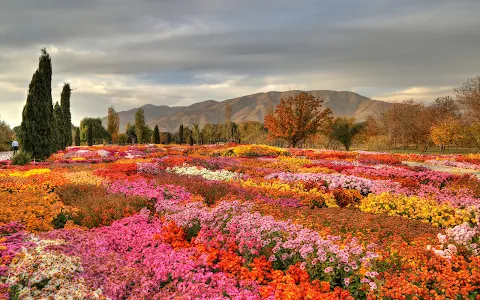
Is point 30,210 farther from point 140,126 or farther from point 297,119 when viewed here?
point 140,126

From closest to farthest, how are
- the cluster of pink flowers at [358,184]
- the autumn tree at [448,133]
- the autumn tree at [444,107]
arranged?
1. the cluster of pink flowers at [358,184]
2. the autumn tree at [448,133]
3. the autumn tree at [444,107]

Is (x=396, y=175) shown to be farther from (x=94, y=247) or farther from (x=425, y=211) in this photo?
(x=94, y=247)

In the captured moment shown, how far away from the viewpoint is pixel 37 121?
80.8ft

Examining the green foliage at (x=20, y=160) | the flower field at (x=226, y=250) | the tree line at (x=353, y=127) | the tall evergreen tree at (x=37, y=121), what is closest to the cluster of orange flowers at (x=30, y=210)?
the flower field at (x=226, y=250)

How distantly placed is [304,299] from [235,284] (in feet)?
3.33

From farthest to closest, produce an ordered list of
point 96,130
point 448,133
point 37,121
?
point 96,130
point 448,133
point 37,121

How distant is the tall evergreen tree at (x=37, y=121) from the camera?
78.7 feet

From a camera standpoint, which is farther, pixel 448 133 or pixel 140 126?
pixel 140 126

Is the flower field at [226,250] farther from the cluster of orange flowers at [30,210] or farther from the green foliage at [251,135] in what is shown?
the green foliage at [251,135]

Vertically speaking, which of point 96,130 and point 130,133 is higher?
point 96,130

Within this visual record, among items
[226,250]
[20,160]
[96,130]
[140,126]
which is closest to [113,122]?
[140,126]

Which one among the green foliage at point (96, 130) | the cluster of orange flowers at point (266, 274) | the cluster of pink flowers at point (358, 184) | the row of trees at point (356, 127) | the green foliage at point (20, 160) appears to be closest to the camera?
the cluster of orange flowers at point (266, 274)

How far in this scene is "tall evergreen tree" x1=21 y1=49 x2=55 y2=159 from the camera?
24.0 m

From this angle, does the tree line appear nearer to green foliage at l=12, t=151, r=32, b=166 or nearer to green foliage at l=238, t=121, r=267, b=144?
green foliage at l=238, t=121, r=267, b=144
